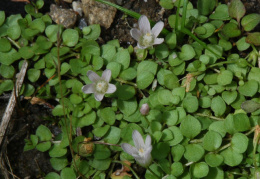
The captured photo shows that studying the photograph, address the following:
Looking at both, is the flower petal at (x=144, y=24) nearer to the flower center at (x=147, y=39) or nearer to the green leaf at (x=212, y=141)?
the flower center at (x=147, y=39)

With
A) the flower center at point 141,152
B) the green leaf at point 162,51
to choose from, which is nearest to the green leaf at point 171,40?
the green leaf at point 162,51

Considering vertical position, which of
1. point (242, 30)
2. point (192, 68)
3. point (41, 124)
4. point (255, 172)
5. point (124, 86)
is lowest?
point (41, 124)

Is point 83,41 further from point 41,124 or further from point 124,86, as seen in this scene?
point 41,124

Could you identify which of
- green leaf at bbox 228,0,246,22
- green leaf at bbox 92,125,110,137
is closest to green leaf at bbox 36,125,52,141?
green leaf at bbox 92,125,110,137

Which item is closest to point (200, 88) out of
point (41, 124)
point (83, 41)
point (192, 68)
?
point (192, 68)

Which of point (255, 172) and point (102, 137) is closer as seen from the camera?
point (255, 172)
